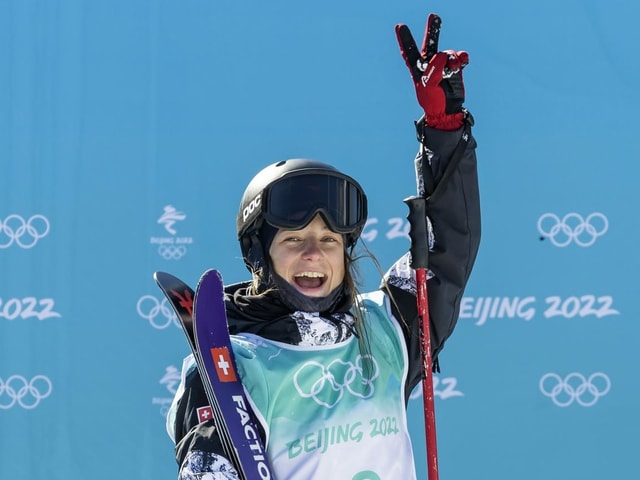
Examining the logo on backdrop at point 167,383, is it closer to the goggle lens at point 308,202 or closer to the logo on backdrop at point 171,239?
the logo on backdrop at point 171,239

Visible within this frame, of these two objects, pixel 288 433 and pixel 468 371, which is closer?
pixel 288 433

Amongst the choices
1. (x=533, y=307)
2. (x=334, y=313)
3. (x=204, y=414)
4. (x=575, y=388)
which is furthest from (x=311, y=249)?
(x=575, y=388)

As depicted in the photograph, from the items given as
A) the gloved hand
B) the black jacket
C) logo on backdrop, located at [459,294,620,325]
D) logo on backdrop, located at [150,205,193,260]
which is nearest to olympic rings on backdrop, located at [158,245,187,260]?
logo on backdrop, located at [150,205,193,260]

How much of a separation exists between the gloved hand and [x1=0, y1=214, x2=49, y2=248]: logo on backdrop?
1.73 m

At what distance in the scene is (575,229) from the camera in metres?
3.30

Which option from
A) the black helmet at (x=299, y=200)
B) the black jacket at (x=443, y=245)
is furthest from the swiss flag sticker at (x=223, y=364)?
the black helmet at (x=299, y=200)

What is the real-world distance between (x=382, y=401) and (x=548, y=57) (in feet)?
5.91

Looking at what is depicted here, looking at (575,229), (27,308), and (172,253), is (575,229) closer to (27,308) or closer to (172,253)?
(172,253)

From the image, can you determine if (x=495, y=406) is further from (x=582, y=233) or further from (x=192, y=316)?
(x=192, y=316)

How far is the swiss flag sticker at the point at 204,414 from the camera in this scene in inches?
71.4

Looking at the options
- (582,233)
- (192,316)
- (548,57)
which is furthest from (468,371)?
(192,316)

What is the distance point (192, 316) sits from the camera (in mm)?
1904

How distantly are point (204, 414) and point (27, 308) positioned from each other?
1678 millimetres

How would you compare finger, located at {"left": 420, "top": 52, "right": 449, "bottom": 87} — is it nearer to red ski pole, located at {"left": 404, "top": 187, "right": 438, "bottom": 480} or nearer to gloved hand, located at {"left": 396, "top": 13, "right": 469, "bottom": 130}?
gloved hand, located at {"left": 396, "top": 13, "right": 469, "bottom": 130}
